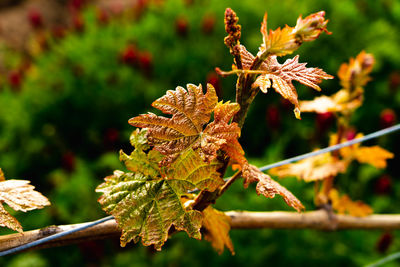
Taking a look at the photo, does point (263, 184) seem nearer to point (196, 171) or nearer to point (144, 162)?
point (196, 171)

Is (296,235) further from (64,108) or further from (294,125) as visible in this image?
(64,108)

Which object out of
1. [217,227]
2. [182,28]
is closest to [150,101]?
[182,28]

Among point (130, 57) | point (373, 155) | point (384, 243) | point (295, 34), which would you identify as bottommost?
point (384, 243)

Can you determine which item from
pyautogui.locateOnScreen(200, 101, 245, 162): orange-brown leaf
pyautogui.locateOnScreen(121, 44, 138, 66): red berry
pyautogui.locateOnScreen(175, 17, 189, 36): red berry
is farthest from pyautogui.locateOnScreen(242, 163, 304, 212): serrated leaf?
pyautogui.locateOnScreen(175, 17, 189, 36): red berry

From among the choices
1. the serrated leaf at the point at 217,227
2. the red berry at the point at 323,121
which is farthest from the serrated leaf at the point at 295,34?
the red berry at the point at 323,121

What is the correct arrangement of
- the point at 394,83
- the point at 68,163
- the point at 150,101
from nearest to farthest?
the point at 68,163
the point at 394,83
the point at 150,101

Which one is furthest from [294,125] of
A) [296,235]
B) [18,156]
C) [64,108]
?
[18,156]
